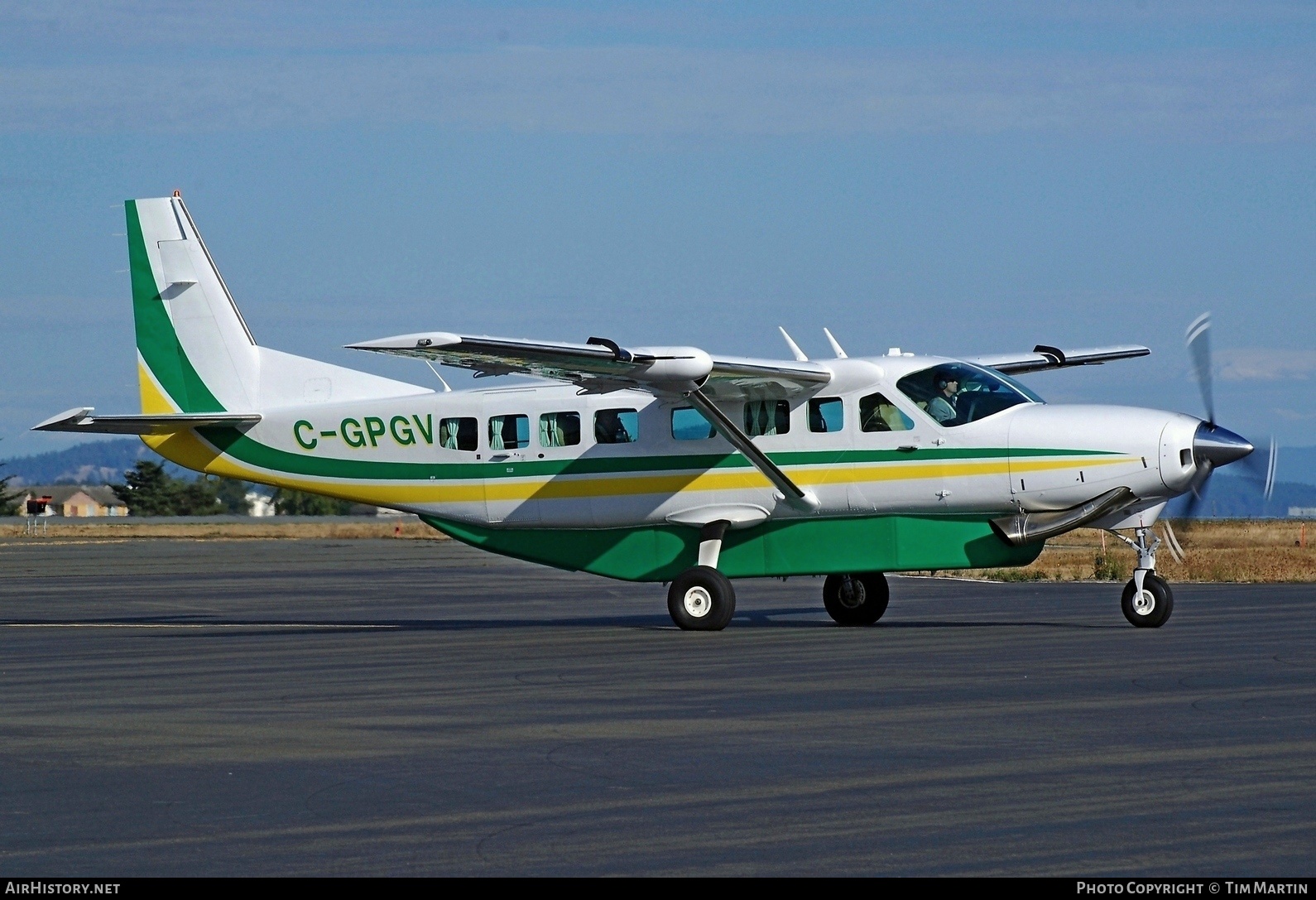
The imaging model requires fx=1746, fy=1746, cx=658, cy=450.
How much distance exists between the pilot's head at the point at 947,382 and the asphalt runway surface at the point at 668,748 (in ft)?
9.32

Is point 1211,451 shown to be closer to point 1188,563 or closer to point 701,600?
point 701,600

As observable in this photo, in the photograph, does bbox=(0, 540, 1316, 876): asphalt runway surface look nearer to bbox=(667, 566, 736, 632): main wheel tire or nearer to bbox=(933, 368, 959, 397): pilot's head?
bbox=(667, 566, 736, 632): main wheel tire

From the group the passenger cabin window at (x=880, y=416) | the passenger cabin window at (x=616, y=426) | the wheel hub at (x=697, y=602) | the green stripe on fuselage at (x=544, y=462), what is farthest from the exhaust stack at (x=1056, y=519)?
the passenger cabin window at (x=616, y=426)

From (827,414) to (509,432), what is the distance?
4.49 meters

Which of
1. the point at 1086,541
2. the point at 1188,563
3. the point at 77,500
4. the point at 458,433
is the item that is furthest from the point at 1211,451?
the point at 77,500

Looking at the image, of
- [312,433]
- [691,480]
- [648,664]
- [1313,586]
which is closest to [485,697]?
[648,664]

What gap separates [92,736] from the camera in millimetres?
11492

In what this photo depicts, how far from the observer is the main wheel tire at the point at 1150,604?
19812mm

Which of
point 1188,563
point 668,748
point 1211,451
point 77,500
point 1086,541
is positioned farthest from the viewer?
point 77,500

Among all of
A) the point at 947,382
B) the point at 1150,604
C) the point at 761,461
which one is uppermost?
the point at 947,382

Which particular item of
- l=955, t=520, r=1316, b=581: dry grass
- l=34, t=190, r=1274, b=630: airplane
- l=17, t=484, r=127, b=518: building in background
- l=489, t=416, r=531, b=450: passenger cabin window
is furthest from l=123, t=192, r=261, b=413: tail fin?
l=17, t=484, r=127, b=518: building in background

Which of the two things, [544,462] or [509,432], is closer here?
[544,462]

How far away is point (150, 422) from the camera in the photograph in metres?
24.4

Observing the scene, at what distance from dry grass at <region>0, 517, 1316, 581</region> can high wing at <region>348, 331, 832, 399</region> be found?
5.44m
